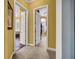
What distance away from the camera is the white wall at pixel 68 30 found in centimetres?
238

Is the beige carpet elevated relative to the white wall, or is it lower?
lower

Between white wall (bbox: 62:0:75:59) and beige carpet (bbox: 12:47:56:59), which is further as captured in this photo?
beige carpet (bbox: 12:47:56:59)

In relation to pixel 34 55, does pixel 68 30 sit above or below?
above

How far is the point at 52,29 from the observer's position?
232 inches

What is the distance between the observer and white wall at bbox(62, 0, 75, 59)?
2383 millimetres

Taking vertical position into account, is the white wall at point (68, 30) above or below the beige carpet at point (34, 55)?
above

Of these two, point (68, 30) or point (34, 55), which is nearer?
point (68, 30)

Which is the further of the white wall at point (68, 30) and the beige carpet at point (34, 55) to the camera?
the beige carpet at point (34, 55)

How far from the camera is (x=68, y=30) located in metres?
2.43

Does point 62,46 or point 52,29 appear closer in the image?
point 62,46
